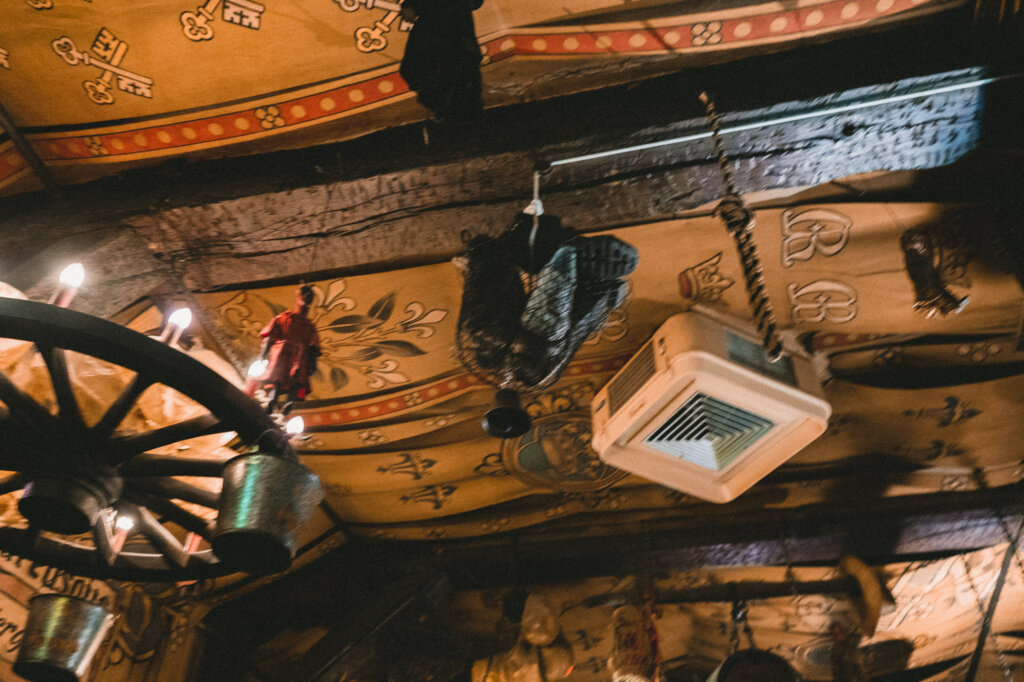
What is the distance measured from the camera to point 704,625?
3689mm

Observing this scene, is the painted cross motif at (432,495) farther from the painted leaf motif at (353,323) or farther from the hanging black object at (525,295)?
the hanging black object at (525,295)

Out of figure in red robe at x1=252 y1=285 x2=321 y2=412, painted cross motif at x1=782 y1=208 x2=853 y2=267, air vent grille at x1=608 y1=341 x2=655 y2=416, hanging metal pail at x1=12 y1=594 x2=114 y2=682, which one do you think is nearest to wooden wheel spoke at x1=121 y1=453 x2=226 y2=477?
A: figure in red robe at x1=252 y1=285 x2=321 y2=412

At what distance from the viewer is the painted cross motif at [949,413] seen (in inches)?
106

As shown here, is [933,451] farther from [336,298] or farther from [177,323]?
[177,323]

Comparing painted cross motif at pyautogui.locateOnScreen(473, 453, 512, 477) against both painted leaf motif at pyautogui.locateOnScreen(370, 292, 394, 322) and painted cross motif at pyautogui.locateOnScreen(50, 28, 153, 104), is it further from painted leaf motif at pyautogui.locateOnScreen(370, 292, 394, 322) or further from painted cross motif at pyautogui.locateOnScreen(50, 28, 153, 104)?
painted cross motif at pyautogui.locateOnScreen(50, 28, 153, 104)

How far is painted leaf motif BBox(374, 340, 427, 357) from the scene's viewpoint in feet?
8.89

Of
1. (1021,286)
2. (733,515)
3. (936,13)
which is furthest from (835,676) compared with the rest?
(936,13)

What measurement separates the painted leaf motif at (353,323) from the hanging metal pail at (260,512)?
3.75ft

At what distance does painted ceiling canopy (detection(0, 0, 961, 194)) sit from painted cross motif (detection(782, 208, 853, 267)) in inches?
25.9

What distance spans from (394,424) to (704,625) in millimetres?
2466

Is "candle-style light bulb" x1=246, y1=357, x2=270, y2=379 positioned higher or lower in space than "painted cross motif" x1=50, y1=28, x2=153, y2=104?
lower

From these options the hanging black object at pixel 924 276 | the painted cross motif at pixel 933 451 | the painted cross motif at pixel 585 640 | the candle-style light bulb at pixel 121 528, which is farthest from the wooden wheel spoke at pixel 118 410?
the painted cross motif at pixel 933 451

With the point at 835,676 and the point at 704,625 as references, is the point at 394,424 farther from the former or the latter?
the point at 835,676

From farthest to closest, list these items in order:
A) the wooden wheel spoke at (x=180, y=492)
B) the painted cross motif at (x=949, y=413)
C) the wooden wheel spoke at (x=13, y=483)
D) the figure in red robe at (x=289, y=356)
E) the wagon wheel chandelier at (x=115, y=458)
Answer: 1. the painted cross motif at (x=949, y=413)
2. the figure in red robe at (x=289, y=356)
3. the wooden wheel spoke at (x=180, y=492)
4. the wooden wheel spoke at (x=13, y=483)
5. the wagon wheel chandelier at (x=115, y=458)
